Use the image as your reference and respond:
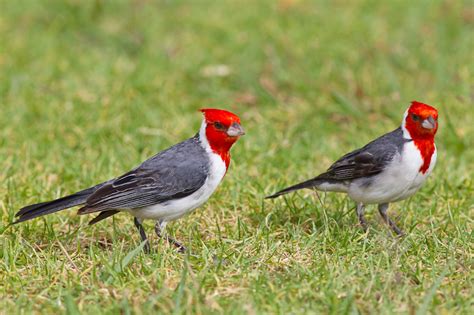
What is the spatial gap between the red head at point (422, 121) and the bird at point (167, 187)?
1135 millimetres

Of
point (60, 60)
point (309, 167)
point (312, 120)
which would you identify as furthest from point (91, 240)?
point (60, 60)

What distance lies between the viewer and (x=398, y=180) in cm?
509

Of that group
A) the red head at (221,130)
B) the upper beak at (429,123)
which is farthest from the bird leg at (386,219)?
the red head at (221,130)

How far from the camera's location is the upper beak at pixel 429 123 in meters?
5.03

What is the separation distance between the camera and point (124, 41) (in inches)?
359

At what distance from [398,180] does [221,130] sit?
1.19m

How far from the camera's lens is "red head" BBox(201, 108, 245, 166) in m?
5.02

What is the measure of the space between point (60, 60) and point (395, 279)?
17.8 feet

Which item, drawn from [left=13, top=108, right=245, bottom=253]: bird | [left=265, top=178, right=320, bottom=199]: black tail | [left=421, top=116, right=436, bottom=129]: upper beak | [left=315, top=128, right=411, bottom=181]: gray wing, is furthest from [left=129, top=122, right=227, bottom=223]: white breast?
[left=421, top=116, right=436, bottom=129]: upper beak

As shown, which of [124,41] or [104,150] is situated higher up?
[124,41]

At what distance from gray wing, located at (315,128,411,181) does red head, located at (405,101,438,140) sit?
0.09m

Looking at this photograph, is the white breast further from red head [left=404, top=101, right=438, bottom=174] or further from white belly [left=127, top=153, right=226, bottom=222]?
red head [left=404, top=101, right=438, bottom=174]

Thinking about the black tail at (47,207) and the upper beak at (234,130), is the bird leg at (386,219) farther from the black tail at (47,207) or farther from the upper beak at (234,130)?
the black tail at (47,207)

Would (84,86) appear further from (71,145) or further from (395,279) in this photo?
(395,279)
